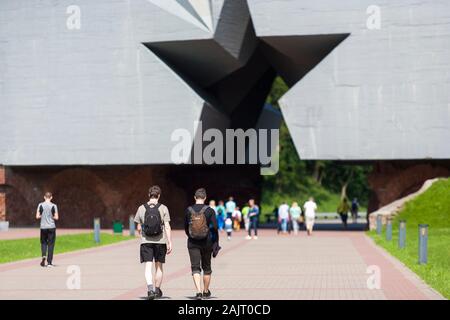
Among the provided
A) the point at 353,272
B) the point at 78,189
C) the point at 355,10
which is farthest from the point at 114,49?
the point at 353,272

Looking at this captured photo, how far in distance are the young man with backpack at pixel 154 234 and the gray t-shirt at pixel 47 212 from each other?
6.23 m

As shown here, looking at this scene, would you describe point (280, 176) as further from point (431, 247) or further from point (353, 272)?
point (353, 272)

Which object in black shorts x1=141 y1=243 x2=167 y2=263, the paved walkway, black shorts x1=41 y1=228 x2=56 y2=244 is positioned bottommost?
the paved walkway

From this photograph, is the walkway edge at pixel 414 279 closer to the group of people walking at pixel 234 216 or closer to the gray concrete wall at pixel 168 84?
the group of people walking at pixel 234 216

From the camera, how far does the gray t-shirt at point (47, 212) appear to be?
1878cm

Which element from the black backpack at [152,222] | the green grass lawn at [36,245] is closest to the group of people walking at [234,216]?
the green grass lawn at [36,245]

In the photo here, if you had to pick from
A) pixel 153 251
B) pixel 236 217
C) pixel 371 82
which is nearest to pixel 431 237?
pixel 371 82

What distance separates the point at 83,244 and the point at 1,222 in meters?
15.2

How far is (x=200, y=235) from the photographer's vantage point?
1257 centimetres

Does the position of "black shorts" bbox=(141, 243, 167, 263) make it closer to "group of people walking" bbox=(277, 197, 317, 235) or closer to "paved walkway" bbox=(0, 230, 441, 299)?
"paved walkway" bbox=(0, 230, 441, 299)

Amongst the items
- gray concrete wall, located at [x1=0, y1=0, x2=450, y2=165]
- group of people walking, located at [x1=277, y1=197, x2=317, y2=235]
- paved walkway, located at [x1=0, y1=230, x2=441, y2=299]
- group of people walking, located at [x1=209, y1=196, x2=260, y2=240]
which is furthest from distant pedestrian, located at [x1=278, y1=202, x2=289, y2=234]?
paved walkway, located at [x1=0, y1=230, x2=441, y2=299]

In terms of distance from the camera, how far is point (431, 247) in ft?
79.9

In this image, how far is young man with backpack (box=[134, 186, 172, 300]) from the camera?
42.0 feet

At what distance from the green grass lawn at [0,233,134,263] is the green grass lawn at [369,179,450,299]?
30.6ft
